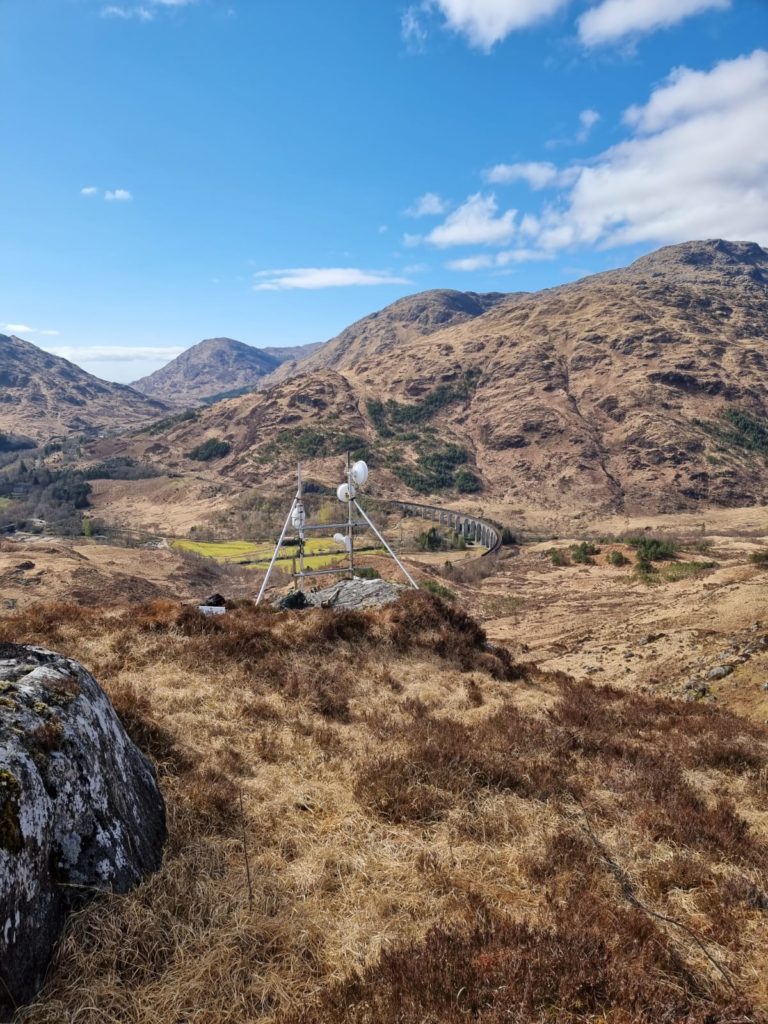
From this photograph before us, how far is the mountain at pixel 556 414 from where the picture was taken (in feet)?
364

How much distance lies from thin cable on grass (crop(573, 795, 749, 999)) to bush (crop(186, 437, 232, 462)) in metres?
139

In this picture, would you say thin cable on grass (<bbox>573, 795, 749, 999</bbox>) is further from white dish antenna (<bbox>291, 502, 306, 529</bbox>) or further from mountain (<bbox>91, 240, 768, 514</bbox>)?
mountain (<bbox>91, 240, 768, 514</bbox>)

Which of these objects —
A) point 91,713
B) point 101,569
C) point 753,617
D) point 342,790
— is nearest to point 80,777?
point 91,713

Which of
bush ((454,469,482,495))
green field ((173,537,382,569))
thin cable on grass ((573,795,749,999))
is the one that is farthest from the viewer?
bush ((454,469,482,495))

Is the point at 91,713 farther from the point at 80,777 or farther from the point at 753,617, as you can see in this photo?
the point at 753,617

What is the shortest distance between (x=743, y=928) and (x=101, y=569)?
46541 mm

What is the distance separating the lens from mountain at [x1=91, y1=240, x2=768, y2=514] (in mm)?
111000

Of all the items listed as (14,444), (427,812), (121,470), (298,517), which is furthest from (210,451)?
(427,812)

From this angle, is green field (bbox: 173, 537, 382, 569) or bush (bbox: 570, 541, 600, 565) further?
green field (bbox: 173, 537, 382, 569)

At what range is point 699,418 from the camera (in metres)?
123

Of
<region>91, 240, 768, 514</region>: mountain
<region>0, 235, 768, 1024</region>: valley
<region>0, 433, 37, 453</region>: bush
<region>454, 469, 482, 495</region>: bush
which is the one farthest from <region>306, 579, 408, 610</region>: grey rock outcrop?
<region>0, 433, 37, 453</region>: bush

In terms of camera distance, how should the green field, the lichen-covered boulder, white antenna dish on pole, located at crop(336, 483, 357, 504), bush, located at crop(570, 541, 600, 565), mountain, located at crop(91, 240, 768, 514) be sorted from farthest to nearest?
mountain, located at crop(91, 240, 768, 514), the green field, bush, located at crop(570, 541, 600, 565), white antenna dish on pole, located at crop(336, 483, 357, 504), the lichen-covered boulder

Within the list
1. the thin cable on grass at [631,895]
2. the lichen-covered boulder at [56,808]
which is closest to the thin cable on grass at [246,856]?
the lichen-covered boulder at [56,808]

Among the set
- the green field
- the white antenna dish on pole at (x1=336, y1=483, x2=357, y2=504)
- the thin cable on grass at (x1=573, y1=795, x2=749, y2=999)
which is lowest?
the green field
